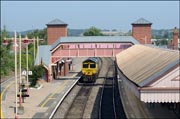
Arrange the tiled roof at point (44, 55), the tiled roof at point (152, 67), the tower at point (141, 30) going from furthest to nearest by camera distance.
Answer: the tower at point (141, 30) < the tiled roof at point (44, 55) < the tiled roof at point (152, 67)

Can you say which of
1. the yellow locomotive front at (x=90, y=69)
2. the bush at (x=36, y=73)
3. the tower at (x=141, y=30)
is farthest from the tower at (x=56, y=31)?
the bush at (x=36, y=73)

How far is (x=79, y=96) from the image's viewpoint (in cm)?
4716

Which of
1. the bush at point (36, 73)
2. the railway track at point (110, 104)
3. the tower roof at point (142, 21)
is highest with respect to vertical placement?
the tower roof at point (142, 21)

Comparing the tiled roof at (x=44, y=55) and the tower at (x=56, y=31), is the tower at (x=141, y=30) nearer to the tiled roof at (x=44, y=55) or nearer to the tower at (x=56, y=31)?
the tower at (x=56, y=31)

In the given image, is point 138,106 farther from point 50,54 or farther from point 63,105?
point 50,54

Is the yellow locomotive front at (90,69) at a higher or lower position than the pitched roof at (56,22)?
lower

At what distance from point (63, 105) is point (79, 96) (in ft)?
22.6

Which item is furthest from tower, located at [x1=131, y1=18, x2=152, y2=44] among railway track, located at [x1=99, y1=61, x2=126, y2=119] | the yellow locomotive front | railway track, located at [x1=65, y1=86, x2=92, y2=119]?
railway track, located at [x1=65, y1=86, x2=92, y2=119]

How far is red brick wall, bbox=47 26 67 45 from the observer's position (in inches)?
2721

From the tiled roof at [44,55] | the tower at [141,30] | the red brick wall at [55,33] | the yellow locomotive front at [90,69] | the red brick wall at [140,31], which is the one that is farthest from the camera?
the red brick wall at [140,31]

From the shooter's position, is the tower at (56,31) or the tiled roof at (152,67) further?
the tower at (56,31)

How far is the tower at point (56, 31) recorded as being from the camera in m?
69.1

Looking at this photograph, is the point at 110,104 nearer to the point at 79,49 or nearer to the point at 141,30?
the point at 79,49

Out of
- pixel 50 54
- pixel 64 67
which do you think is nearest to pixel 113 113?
pixel 50 54
